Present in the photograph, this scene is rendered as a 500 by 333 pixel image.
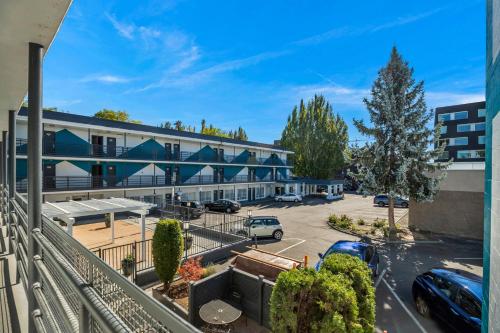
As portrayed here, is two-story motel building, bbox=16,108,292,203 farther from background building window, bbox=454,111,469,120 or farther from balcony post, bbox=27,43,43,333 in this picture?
background building window, bbox=454,111,469,120

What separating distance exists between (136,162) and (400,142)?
23.6 m

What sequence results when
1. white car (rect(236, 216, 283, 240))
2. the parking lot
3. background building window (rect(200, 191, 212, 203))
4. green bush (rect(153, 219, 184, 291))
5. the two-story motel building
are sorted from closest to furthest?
the parking lot < green bush (rect(153, 219, 184, 291)) < white car (rect(236, 216, 283, 240)) < the two-story motel building < background building window (rect(200, 191, 212, 203))

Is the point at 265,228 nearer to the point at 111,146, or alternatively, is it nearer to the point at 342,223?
the point at 342,223

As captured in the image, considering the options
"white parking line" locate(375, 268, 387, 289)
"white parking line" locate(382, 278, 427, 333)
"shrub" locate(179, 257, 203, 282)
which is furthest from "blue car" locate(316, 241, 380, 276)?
"shrub" locate(179, 257, 203, 282)

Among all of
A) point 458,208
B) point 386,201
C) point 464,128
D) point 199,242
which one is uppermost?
point 464,128

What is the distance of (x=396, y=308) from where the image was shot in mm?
8945

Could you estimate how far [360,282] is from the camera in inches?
229

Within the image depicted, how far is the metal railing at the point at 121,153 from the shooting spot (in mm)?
20359

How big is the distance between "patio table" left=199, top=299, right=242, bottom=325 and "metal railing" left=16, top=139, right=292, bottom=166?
2009 cm

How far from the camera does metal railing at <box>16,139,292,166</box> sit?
66.8 ft

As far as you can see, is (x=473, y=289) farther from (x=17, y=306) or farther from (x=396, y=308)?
(x=17, y=306)

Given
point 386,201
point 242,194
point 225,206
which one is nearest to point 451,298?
point 225,206

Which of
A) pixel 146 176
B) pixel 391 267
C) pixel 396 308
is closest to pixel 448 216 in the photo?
pixel 391 267

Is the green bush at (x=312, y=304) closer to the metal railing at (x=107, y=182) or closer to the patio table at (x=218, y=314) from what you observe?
the patio table at (x=218, y=314)
